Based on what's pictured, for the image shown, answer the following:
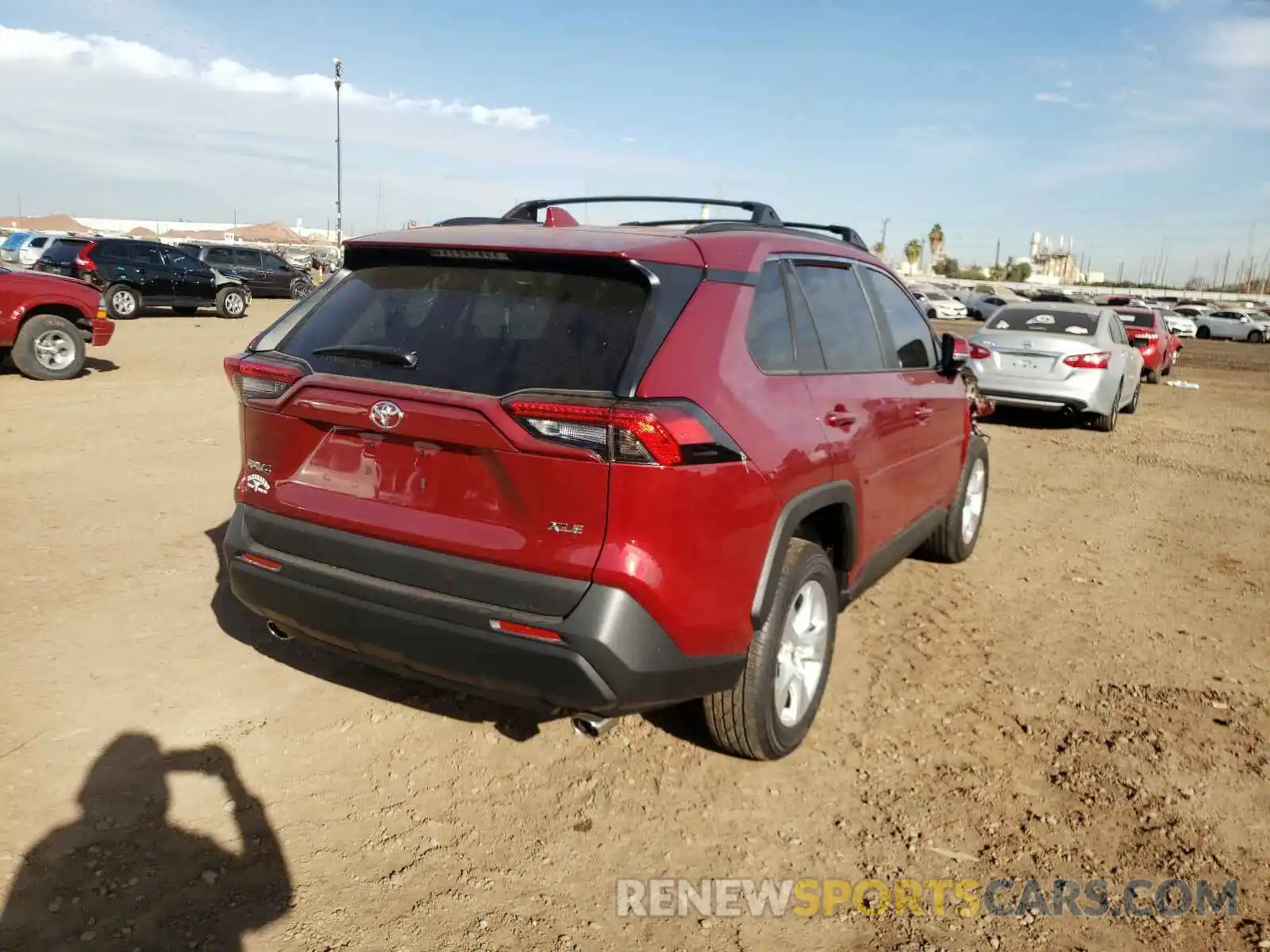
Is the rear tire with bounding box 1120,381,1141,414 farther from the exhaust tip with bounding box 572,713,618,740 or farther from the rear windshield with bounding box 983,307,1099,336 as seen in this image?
the exhaust tip with bounding box 572,713,618,740

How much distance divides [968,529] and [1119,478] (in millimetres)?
3806

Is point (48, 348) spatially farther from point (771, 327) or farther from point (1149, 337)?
point (1149, 337)

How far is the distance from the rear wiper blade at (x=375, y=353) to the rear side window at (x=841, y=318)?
149 centimetres

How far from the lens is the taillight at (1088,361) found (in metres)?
10.8

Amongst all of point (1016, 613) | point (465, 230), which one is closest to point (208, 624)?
point (465, 230)

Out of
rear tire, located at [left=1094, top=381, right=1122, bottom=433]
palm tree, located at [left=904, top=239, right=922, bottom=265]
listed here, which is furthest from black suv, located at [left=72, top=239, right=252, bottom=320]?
palm tree, located at [left=904, top=239, right=922, bottom=265]

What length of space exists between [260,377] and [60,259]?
2040 cm

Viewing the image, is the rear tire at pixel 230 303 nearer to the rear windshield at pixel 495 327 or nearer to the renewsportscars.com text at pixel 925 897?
the rear windshield at pixel 495 327

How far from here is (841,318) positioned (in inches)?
151

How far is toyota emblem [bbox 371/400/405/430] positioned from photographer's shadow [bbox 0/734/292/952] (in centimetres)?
131

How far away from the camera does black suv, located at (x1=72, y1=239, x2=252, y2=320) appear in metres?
19.9

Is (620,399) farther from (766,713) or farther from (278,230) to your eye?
(278,230)

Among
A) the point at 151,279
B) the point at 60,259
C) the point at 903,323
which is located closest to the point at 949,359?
the point at 903,323

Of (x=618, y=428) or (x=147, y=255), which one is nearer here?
(x=618, y=428)
